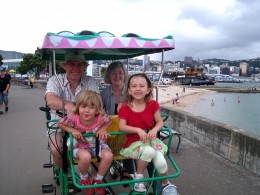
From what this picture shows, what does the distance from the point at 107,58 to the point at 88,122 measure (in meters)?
2.82

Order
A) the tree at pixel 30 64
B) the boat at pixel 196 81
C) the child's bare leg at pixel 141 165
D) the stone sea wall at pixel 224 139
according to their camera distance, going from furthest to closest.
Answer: the boat at pixel 196 81 → the tree at pixel 30 64 → the stone sea wall at pixel 224 139 → the child's bare leg at pixel 141 165

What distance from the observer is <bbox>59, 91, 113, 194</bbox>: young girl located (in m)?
3.40

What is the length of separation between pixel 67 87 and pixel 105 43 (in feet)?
3.95

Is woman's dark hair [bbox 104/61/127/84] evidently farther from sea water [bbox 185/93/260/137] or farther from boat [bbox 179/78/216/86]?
boat [bbox 179/78/216/86]

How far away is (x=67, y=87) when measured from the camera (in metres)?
4.42

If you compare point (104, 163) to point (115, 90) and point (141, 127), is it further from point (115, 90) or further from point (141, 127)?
point (115, 90)

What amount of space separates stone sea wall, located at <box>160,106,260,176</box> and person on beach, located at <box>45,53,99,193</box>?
3104 mm

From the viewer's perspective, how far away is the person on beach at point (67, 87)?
395cm

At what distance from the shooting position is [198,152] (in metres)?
7.21

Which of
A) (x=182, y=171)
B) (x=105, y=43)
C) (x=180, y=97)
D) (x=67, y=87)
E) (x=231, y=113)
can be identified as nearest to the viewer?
(x=105, y=43)

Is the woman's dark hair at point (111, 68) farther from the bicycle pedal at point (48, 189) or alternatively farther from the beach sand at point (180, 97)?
the beach sand at point (180, 97)

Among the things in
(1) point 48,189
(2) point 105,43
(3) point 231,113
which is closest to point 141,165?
(2) point 105,43

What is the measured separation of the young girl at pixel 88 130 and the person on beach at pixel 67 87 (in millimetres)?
397

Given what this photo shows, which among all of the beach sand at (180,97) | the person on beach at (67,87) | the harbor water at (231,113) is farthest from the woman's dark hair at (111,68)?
the beach sand at (180,97)
